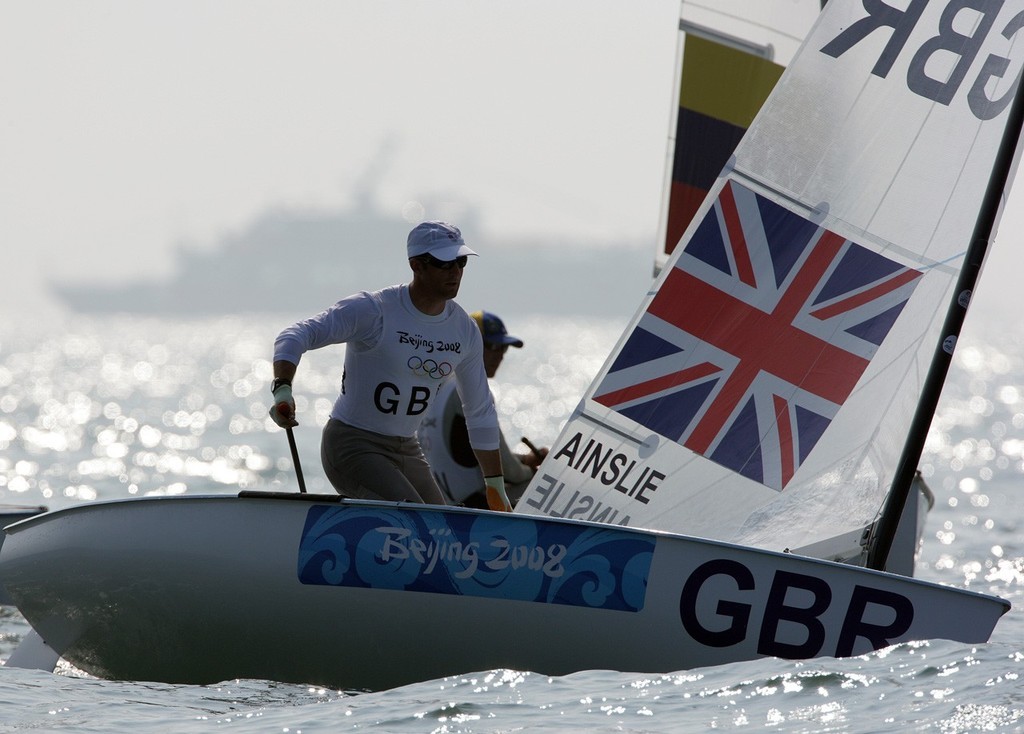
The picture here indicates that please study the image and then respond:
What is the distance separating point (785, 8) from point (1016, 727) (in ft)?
13.6

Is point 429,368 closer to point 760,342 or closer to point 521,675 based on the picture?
point 521,675

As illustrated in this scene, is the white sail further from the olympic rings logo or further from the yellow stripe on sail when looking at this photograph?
the yellow stripe on sail

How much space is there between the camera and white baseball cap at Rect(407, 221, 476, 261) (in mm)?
4238

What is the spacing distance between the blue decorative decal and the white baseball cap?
2.53 feet

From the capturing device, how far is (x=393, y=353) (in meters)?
4.29

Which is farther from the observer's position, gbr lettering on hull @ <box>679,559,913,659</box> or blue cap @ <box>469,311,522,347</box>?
blue cap @ <box>469,311,522,347</box>

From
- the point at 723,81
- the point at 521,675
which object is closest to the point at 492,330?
the point at 521,675

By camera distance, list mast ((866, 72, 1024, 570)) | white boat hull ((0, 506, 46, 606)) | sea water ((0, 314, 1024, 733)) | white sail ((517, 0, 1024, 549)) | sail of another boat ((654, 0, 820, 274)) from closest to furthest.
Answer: sea water ((0, 314, 1024, 733)), mast ((866, 72, 1024, 570)), white sail ((517, 0, 1024, 549)), white boat hull ((0, 506, 46, 606)), sail of another boat ((654, 0, 820, 274))

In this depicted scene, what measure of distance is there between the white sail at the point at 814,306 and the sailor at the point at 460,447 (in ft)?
2.24

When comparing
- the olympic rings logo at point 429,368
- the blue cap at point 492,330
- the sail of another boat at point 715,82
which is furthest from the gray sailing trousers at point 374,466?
the sail of another boat at point 715,82

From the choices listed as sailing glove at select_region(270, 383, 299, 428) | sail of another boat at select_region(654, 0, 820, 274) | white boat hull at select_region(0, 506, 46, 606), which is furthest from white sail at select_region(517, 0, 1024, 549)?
white boat hull at select_region(0, 506, 46, 606)

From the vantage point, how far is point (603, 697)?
12.6ft

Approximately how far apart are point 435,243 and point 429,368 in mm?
374

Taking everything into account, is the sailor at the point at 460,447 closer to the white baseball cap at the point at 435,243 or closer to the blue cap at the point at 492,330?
the blue cap at the point at 492,330
